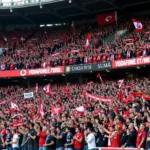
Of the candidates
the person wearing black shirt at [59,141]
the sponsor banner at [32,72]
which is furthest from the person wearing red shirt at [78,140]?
the sponsor banner at [32,72]

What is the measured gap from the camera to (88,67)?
99.0 ft

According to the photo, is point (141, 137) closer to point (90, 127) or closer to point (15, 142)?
point (90, 127)

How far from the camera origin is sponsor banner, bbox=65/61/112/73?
28.9 metres

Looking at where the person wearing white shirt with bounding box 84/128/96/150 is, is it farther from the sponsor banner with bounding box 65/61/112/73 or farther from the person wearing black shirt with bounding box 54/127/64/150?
the sponsor banner with bounding box 65/61/112/73

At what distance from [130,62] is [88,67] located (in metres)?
4.11

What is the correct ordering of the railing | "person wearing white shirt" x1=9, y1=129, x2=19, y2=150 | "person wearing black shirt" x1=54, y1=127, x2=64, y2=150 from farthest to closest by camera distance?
the railing → "person wearing white shirt" x1=9, y1=129, x2=19, y2=150 → "person wearing black shirt" x1=54, y1=127, x2=64, y2=150

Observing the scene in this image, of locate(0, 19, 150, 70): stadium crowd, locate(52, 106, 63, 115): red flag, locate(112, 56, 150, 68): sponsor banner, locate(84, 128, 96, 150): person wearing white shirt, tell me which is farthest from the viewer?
locate(0, 19, 150, 70): stadium crowd

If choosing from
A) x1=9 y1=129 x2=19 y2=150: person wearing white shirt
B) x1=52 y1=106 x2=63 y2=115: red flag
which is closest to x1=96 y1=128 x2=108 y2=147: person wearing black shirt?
x1=9 y1=129 x2=19 y2=150: person wearing white shirt

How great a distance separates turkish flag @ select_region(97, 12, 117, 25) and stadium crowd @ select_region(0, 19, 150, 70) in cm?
56

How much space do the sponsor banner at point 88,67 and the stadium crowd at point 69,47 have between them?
0.31m

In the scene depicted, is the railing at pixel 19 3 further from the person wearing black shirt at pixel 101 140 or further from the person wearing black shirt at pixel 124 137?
the person wearing black shirt at pixel 124 137

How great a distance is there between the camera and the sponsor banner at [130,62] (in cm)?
2617

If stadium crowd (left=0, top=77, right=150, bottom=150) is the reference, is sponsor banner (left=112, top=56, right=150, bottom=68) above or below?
above

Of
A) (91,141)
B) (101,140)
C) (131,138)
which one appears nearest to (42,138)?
(91,141)
